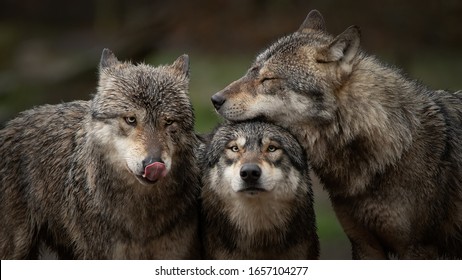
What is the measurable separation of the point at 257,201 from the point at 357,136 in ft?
3.47

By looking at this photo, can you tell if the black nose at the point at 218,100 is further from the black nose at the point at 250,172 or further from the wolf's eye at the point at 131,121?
the wolf's eye at the point at 131,121

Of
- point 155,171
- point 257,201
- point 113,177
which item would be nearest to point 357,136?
point 257,201

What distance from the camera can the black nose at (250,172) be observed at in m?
8.03

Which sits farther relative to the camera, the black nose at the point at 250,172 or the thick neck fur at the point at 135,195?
the thick neck fur at the point at 135,195

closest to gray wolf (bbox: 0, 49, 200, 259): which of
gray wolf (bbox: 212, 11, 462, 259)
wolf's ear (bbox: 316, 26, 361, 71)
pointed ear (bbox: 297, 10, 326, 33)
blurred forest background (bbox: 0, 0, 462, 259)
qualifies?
gray wolf (bbox: 212, 11, 462, 259)

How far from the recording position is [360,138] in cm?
857

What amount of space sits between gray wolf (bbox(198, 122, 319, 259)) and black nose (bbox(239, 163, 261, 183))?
152mm

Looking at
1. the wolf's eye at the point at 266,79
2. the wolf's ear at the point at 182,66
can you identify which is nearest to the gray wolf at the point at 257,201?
the wolf's eye at the point at 266,79

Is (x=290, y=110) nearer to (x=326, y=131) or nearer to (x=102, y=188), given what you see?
(x=326, y=131)

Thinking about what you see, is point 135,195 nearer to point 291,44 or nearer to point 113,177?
point 113,177

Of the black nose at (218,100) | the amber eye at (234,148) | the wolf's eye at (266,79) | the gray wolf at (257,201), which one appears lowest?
the gray wolf at (257,201)

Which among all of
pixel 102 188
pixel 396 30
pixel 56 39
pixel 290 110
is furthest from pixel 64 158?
pixel 56 39

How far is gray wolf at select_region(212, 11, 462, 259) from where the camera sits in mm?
8477

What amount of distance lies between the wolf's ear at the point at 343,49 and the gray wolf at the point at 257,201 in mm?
771
